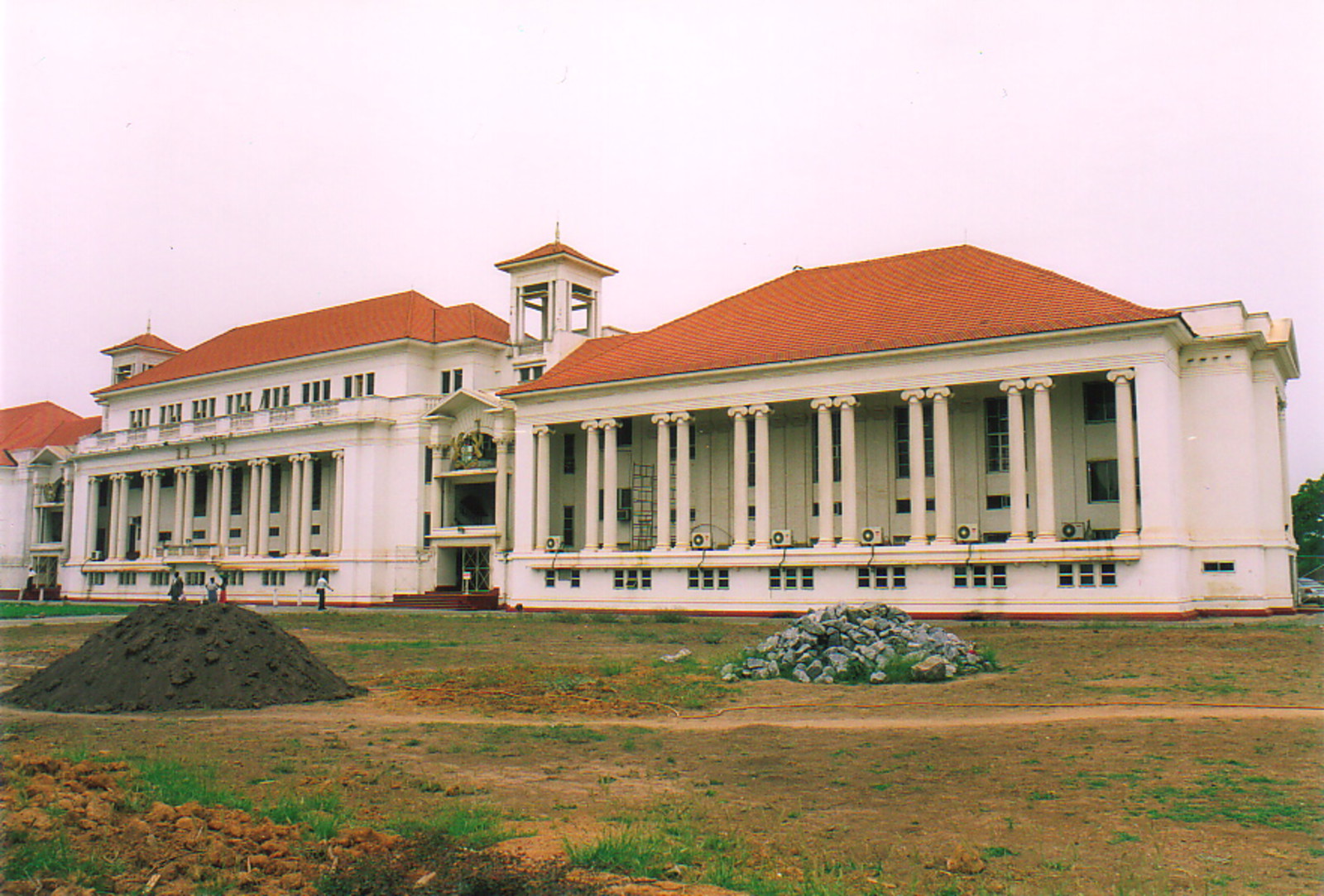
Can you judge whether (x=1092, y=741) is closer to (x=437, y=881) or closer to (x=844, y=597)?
(x=437, y=881)

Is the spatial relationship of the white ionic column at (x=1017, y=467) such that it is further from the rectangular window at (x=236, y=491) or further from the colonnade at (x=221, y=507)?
the rectangular window at (x=236, y=491)

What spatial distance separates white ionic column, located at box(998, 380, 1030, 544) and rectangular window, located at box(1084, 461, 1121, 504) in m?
3.06

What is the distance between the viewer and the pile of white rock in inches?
758

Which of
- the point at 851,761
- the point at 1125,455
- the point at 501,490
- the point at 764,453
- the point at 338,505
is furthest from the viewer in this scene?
the point at 338,505

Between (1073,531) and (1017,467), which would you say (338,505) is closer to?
(1017,467)

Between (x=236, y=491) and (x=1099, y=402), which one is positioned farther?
(x=236, y=491)

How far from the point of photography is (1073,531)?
35.2m

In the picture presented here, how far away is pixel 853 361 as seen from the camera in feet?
125

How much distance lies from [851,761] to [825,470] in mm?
27685

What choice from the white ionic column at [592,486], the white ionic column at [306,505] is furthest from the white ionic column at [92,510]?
the white ionic column at [592,486]

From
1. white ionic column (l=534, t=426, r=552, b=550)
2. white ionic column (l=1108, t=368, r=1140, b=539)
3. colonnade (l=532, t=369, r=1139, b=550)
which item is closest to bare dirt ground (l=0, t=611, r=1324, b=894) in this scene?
white ionic column (l=1108, t=368, r=1140, b=539)

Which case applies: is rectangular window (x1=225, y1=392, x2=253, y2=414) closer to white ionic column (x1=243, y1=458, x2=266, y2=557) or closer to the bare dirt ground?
white ionic column (x1=243, y1=458, x2=266, y2=557)

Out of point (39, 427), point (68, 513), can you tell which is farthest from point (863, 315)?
point (39, 427)

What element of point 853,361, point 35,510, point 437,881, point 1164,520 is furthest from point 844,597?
point 35,510
